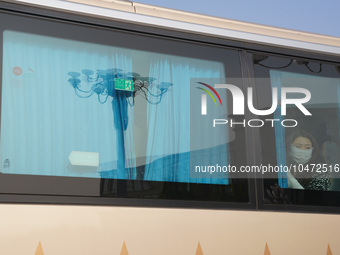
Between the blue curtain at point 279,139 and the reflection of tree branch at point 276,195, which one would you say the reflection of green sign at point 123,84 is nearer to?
the blue curtain at point 279,139

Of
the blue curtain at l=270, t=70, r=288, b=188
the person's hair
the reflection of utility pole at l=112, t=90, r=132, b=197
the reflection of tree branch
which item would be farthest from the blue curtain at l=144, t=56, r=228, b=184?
the person's hair

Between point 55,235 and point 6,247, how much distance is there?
0.33 m

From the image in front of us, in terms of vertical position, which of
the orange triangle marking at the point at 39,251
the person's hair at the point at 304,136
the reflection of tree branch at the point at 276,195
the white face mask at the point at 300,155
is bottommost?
the orange triangle marking at the point at 39,251

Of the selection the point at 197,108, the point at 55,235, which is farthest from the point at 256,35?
the point at 55,235

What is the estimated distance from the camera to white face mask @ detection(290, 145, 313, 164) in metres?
5.23

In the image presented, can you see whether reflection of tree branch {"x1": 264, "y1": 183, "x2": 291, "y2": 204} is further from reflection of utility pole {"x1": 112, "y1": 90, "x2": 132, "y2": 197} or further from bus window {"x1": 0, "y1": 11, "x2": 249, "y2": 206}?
reflection of utility pole {"x1": 112, "y1": 90, "x2": 132, "y2": 197}

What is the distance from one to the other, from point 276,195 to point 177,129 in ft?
3.28

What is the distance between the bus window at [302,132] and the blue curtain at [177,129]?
43 cm

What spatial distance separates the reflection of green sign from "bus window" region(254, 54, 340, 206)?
1.16 m

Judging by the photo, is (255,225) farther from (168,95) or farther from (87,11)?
(87,11)

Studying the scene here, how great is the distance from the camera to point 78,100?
4465 millimetres

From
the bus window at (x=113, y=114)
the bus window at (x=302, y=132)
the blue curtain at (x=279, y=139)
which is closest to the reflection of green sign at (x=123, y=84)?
the bus window at (x=113, y=114)

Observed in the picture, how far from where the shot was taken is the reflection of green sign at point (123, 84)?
466cm

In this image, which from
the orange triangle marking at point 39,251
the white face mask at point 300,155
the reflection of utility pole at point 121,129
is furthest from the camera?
the white face mask at point 300,155
